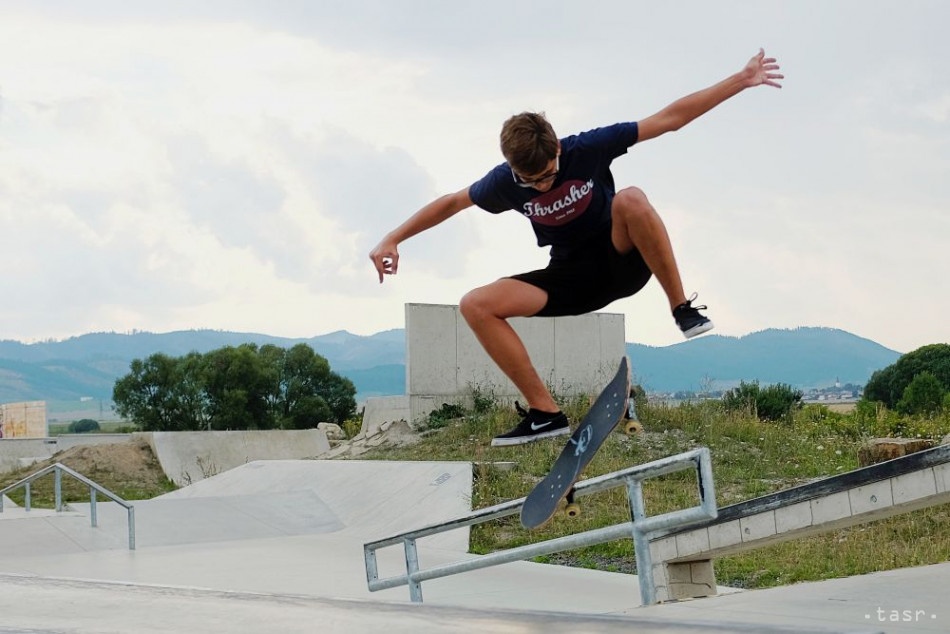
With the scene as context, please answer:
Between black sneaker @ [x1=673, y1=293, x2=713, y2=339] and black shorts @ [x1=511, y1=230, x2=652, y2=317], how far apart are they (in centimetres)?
20

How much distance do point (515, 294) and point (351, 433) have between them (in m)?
24.4

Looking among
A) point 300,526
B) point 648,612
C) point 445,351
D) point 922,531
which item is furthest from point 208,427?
point 648,612

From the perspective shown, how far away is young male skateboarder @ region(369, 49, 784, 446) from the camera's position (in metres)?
4.28

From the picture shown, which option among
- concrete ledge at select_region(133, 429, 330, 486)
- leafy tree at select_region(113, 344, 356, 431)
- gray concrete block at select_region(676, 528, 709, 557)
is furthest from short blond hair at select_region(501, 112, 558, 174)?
leafy tree at select_region(113, 344, 356, 431)

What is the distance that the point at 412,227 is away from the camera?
4879 mm

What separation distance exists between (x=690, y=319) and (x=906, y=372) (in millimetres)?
49990

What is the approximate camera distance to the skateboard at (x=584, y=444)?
15.2 ft

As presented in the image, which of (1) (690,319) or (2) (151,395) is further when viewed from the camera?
(2) (151,395)

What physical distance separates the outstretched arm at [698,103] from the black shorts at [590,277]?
49cm

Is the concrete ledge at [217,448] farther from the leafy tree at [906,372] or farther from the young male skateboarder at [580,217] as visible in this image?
the leafy tree at [906,372]

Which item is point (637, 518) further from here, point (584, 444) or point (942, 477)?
point (942, 477)

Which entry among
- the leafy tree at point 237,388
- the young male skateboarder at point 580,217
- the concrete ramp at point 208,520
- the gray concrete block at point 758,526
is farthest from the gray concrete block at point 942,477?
the leafy tree at point 237,388

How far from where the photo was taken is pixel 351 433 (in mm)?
28516

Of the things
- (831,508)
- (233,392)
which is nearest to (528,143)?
(831,508)
